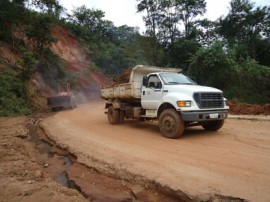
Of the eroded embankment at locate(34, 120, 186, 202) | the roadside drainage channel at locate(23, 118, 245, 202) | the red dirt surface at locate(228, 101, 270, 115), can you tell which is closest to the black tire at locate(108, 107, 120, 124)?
the roadside drainage channel at locate(23, 118, 245, 202)

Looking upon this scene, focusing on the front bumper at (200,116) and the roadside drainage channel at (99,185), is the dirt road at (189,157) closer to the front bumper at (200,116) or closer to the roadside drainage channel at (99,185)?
the roadside drainage channel at (99,185)

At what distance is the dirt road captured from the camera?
4531 millimetres

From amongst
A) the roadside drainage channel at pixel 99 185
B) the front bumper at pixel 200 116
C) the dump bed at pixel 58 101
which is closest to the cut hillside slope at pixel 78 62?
the dump bed at pixel 58 101

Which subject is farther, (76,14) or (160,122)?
(76,14)

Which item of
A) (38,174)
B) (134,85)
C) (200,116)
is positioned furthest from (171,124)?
(38,174)

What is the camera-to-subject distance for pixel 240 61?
20938 mm

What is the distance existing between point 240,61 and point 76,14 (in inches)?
1192

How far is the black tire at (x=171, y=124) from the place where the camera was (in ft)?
27.1

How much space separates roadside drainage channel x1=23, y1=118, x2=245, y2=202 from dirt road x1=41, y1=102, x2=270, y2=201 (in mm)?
101

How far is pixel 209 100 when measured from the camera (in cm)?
857

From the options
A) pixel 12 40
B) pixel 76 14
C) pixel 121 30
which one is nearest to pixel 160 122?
pixel 12 40

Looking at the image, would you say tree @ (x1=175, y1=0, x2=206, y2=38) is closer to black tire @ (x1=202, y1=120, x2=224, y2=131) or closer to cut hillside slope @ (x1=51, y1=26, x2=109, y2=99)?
cut hillside slope @ (x1=51, y1=26, x2=109, y2=99)

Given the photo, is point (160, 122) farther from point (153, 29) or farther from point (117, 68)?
point (117, 68)

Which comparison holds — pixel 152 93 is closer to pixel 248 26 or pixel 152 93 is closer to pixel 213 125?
pixel 213 125
